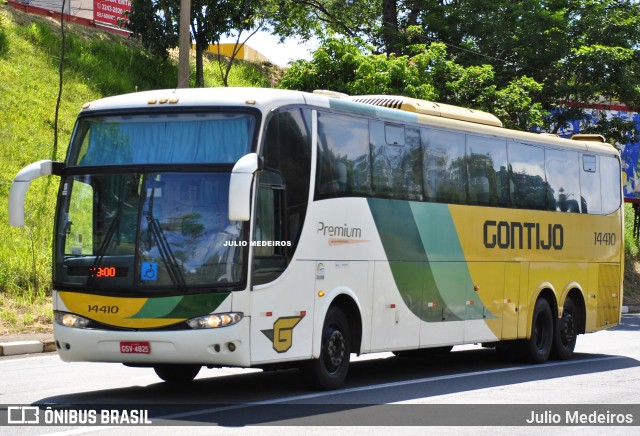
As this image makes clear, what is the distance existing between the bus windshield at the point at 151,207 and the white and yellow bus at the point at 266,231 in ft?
0.05

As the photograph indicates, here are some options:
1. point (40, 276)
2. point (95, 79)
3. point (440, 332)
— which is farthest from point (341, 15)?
point (440, 332)

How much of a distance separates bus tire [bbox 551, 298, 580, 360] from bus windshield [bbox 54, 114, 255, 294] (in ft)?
28.6

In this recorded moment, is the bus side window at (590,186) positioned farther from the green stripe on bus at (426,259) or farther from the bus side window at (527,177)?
the green stripe on bus at (426,259)

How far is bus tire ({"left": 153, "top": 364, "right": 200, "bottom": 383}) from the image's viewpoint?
13398 millimetres

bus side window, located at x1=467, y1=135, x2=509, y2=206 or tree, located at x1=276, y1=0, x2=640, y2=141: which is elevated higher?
tree, located at x1=276, y1=0, x2=640, y2=141

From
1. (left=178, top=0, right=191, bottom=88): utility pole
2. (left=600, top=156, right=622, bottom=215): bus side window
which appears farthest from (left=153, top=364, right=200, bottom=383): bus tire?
(left=600, top=156, right=622, bottom=215): bus side window

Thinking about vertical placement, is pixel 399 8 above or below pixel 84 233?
above

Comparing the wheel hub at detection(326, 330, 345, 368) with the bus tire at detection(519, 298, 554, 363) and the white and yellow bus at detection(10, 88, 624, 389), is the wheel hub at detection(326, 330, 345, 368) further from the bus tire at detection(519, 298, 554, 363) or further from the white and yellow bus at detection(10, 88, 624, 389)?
the bus tire at detection(519, 298, 554, 363)

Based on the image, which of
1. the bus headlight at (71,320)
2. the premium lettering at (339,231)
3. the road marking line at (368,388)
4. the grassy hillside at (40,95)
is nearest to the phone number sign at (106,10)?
the grassy hillside at (40,95)

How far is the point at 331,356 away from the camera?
12.9 m

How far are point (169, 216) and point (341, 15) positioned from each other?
30743 millimetres

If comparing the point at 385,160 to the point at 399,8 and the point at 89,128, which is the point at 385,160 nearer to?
the point at 89,128

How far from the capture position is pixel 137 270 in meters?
11.4

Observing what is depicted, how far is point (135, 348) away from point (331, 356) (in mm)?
2590
